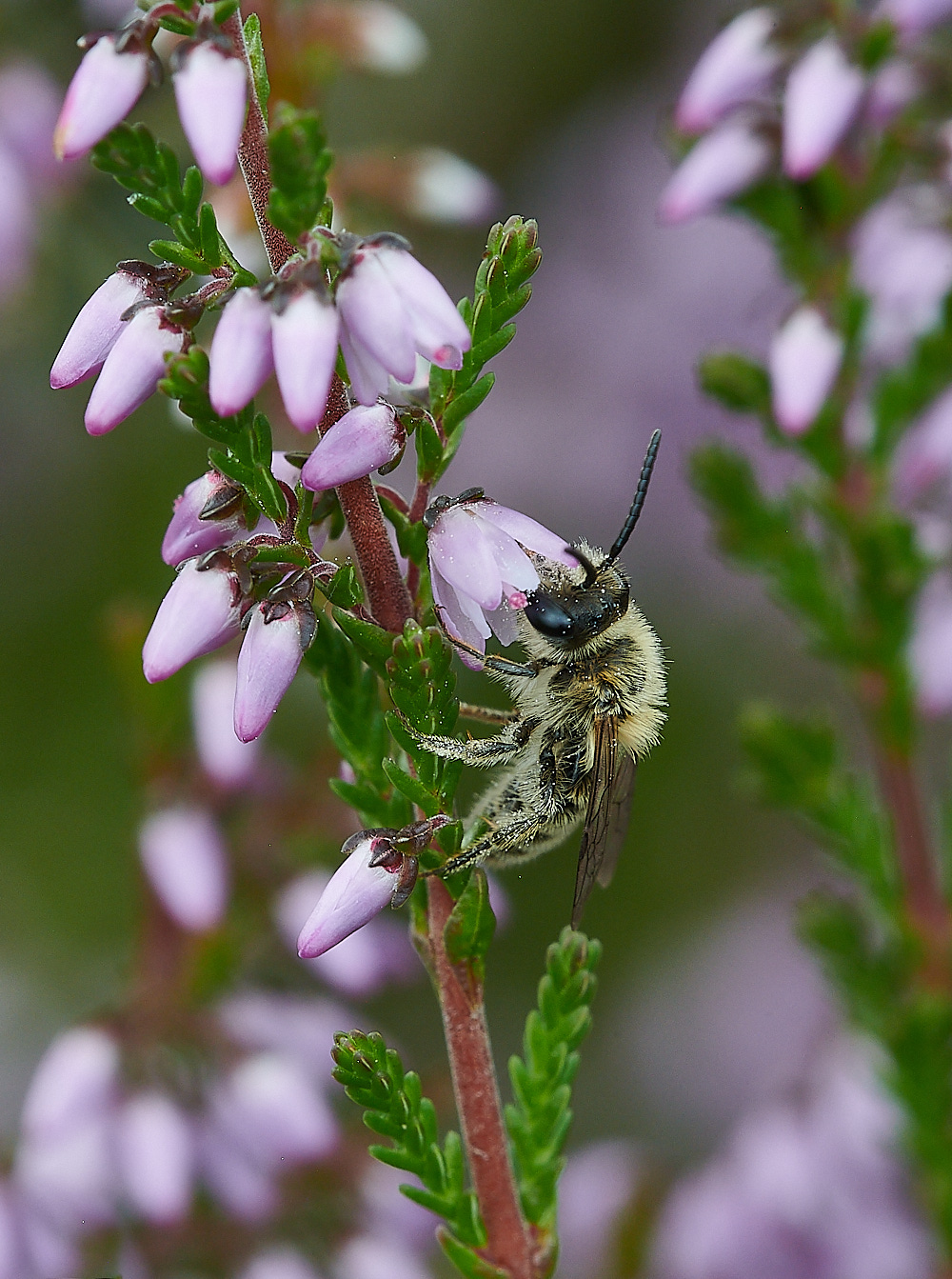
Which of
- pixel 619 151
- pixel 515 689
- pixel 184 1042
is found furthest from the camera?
pixel 619 151

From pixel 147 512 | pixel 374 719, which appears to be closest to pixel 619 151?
pixel 147 512

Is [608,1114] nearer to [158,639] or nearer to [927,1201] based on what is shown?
[927,1201]

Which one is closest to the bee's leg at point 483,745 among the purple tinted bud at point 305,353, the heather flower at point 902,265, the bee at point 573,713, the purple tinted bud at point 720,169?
the bee at point 573,713

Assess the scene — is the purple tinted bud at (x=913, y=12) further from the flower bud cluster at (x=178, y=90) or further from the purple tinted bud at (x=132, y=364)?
the purple tinted bud at (x=132, y=364)

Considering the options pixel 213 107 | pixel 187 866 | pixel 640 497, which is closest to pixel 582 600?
pixel 640 497

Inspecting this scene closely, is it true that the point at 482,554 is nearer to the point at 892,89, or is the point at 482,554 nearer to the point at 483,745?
the point at 483,745

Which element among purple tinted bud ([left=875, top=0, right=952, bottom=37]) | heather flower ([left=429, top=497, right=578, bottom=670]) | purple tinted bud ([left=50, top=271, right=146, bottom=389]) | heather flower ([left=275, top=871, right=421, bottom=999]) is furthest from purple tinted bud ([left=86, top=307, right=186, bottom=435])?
purple tinted bud ([left=875, top=0, right=952, bottom=37])
